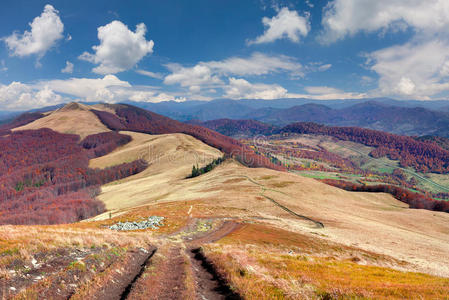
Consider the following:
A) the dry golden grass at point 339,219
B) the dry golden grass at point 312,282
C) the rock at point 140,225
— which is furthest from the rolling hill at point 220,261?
the rock at point 140,225

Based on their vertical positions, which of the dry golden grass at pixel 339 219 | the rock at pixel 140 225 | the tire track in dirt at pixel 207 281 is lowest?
the dry golden grass at pixel 339 219

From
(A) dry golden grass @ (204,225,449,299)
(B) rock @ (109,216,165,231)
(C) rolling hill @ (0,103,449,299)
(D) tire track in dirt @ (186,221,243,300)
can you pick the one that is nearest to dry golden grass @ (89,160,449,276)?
(C) rolling hill @ (0,103,449,299)

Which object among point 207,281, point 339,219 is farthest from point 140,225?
point 339,219


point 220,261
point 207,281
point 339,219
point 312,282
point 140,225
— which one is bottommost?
point 339,219

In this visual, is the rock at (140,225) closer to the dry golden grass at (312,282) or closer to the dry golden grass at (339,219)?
the dry golden grass at (339,219)

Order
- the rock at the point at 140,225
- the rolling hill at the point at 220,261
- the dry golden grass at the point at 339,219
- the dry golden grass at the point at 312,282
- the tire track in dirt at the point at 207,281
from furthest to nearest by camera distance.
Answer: the rock at the point at 140,225 → the dry golden grass at the point at 339,219 → the tire track in dirt at the point at 207,281 → the rolling hill at the point at 220,261 → the dry golden grass at the point at 312,282

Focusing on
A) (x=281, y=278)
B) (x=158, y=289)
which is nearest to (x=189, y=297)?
(x=158, y=289)

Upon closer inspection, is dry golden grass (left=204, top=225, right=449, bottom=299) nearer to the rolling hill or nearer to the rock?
the rolling hill

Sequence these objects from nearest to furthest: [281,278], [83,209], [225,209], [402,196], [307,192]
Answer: [281,278] < [225,209] < [307,192] < [83,209] < [402,196]

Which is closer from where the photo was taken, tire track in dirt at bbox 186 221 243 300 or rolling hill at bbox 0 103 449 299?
rolling hill at bbox 0 103 449 299

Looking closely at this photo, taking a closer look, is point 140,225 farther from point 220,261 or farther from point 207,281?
point 207,281

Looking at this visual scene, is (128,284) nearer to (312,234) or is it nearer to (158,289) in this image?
(158,289)
